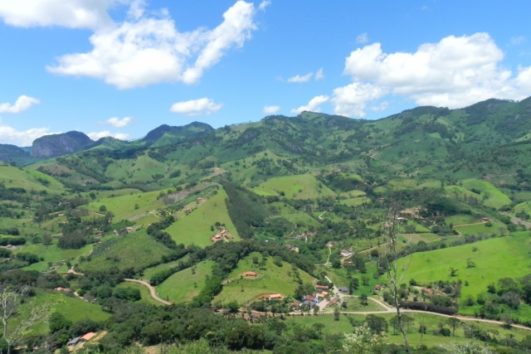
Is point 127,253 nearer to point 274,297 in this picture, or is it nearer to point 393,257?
point 274,297

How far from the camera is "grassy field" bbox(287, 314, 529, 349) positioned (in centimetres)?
10712

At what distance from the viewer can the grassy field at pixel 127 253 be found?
177125mm

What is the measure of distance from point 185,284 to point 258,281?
25102 mm

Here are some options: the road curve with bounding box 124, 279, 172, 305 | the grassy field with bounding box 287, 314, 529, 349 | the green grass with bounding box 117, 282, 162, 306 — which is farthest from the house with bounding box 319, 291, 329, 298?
the green grass with bounding box 117, 282, 162, 306

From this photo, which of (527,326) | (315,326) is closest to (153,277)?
(315,326)

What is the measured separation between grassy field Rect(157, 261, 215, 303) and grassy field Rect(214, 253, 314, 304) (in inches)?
363

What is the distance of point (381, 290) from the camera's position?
156m

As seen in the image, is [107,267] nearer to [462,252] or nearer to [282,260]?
[282,260]

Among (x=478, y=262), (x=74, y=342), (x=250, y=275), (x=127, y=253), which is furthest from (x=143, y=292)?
Answer: (x=478, y=262)

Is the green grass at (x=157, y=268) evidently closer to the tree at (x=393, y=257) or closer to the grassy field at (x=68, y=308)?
the grassy field at (x=68, y=308)

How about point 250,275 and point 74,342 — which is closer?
point 74,342

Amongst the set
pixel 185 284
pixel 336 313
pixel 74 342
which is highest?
pixel 185 284

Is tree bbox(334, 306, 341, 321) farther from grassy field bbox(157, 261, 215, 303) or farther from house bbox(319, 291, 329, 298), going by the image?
grassy field bbox(157, 261, 215, 303)

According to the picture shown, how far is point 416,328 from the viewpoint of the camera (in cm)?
11969
